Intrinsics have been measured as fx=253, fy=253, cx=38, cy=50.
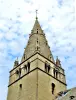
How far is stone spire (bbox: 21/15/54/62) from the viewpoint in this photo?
33.7m

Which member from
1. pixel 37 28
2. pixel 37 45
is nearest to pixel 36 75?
pixel 37 45

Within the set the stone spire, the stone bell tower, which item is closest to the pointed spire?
the stone spire

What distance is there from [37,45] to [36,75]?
18.5 feet

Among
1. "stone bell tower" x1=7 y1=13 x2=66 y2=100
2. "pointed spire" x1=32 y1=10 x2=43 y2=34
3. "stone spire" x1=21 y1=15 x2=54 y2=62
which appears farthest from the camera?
"pointed spire" x1=32 y1=10 x2=43 y2=34

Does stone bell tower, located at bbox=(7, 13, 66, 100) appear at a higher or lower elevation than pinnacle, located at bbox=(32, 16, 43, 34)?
lower

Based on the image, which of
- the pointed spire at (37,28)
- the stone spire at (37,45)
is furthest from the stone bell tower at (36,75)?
the pointed spire at (37,28)

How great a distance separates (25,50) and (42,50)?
3.04 metres

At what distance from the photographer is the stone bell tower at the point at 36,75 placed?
29.2 m

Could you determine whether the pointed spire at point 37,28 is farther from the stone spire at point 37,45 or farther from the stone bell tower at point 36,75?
the stone bell tower at point 36,75

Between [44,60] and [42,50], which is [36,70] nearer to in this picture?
[44,60]

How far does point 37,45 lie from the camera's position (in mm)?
33969

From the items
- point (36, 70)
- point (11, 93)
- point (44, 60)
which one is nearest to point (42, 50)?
point (44, 60)

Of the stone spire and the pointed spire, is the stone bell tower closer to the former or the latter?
the stone spire

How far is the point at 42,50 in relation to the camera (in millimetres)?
34219
